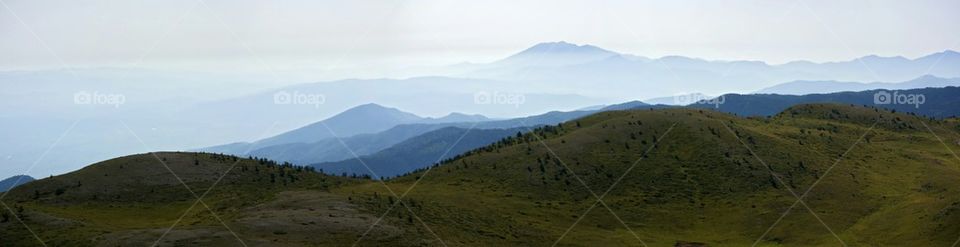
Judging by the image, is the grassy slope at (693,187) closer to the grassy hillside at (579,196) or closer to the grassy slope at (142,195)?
the grassy hillside at (579,196)

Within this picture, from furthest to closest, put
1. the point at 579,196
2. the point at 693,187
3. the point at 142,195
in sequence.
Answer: the point at 693,187
the point at 579,196
the point at 142,195

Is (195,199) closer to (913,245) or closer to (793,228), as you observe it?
(793,228)

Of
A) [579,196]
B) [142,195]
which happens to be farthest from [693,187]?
[142,195]

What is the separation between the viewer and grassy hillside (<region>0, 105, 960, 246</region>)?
50625 millimetres

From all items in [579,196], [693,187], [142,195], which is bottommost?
[693,187]

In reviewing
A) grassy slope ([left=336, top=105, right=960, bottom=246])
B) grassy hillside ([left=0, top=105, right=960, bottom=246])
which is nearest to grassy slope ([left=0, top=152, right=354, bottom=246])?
grassy hillside ([left=0, top=105, right=960, bottom=246])

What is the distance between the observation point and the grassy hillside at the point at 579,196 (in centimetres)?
5062

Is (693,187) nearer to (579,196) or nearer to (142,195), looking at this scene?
(579,196)

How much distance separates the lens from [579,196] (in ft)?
251

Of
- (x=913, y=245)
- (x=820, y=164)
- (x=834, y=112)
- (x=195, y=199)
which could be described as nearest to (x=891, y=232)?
(x=913, y=245)

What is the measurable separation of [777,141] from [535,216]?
160 ft

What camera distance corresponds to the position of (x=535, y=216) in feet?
221

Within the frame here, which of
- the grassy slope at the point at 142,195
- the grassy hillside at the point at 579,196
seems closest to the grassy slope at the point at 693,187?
the grassy hillside at the point at 579,196

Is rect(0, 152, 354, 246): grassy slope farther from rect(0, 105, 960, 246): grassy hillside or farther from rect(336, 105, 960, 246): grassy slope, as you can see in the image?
rect(336, 105, 960, 246): grassy slope
